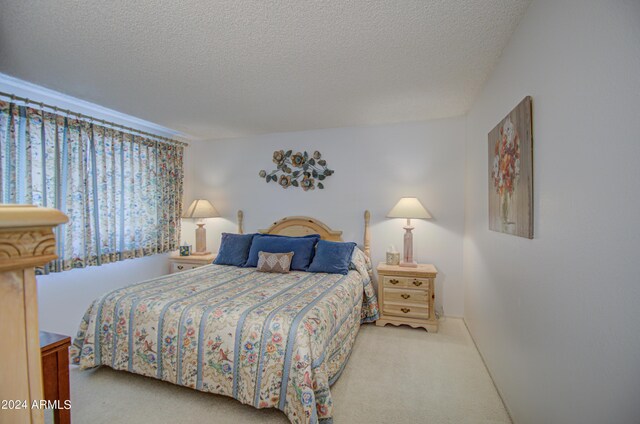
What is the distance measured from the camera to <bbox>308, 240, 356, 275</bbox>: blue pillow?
122 inches

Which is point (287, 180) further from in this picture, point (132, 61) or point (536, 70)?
point (536, 70)

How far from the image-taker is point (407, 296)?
3.15 m

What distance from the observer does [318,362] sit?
1758 millimetres

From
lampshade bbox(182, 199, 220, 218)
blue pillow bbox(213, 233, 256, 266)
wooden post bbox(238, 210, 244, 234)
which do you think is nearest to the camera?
blue pillow bbox(213, 233, 256, 266)

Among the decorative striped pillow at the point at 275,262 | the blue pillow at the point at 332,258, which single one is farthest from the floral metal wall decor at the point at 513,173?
the decorative striped pillow at the point at 275,262

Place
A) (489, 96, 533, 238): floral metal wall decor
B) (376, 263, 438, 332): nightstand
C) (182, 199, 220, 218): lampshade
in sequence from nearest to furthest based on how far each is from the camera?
(489, 96, 533, 238): floral metal wall decor < (376, 263, 438, 332): nightstand < (182, 199, 220, 218): lampshade

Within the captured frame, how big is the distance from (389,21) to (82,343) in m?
3.22

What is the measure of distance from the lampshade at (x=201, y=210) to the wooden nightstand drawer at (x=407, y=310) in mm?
2719

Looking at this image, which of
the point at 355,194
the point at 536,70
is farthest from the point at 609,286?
the point at 355,194

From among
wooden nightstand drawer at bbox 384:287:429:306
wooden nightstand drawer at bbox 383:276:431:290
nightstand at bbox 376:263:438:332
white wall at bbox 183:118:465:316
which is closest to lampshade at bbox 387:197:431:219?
white wall at bbox 183:118:465:316

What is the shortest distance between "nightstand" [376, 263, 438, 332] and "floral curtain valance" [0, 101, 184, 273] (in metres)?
3.02

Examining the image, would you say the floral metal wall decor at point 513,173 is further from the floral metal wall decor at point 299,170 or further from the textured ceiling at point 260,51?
the floral metal wall decor at point 299,170

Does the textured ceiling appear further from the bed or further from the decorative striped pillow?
the bed

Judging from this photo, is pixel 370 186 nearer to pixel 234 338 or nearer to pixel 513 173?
pixel 513 173
